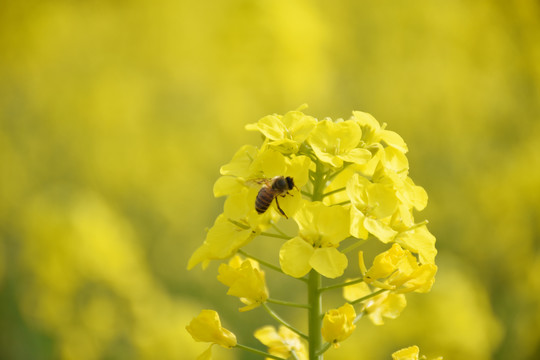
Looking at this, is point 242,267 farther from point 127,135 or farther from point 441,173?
point 127,135

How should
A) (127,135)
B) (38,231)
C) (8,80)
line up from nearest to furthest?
(38,231)
(127,135)
(8,80)

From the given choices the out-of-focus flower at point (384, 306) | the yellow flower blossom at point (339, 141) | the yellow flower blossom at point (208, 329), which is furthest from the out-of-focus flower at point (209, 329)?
the yellow flower blossom at point (339, 141)

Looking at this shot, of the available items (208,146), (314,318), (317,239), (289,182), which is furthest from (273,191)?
(208,146)

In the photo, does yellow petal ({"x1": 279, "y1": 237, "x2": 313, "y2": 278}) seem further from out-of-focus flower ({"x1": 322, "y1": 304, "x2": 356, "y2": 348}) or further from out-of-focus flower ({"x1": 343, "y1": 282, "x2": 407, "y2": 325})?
out-of-focus flower ({"x1": 343, "y1": 282, "x2": 407, "y2": 325})

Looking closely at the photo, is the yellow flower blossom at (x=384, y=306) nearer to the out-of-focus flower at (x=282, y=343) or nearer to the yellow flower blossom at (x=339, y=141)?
the out-of-focus flower at (x=282, y=343)

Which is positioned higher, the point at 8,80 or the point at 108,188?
the point at 8,80

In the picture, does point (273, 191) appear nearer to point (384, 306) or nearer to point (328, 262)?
point (328, 262)

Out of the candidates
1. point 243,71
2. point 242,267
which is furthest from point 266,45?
point 242,267
